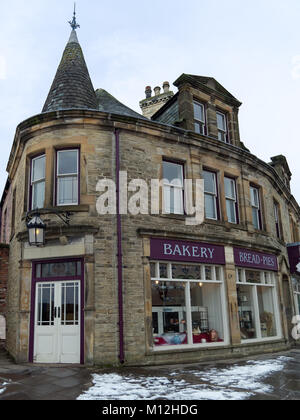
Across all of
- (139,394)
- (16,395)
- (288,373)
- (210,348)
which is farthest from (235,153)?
(16,395)

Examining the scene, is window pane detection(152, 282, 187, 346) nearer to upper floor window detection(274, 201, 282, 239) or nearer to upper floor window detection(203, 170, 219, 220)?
upper floor window detection(203, 170, 219, 220)

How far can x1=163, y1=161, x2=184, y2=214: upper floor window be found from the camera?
484 inches

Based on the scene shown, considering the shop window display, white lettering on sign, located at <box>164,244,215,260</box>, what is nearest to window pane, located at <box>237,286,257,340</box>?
the shop window display

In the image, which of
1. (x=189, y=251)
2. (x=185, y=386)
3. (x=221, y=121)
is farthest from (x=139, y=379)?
(x=221, y=121)

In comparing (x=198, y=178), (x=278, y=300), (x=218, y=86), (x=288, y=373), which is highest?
(x=218, y=86)

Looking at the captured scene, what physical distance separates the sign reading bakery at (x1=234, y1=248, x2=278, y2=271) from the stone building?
2.6 inches

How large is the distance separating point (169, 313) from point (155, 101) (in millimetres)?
14106

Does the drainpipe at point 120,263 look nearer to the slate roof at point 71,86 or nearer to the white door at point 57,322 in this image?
the white door at point 57,322

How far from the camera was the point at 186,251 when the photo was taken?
11672 millimetres

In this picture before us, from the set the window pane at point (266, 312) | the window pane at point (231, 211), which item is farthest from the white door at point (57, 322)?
the window pane at point (266, 312)

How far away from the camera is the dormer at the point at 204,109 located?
13859 mm

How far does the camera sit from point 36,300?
34.4 ft
